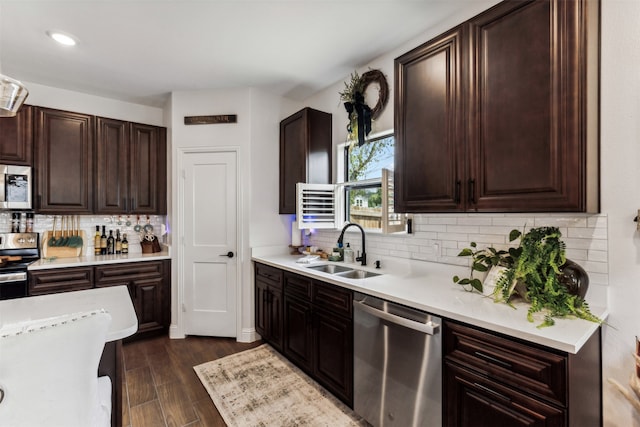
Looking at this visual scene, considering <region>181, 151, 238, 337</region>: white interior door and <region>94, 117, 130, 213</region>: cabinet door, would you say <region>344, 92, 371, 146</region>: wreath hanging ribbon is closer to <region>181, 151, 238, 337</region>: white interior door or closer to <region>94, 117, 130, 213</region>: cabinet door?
<region>181, 151, 238, 337</region>: white interior door

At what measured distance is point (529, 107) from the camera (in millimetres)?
1456

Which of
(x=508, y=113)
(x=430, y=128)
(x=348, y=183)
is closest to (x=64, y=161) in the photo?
(x=348, y=183)

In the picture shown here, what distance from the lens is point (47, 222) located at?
3352mm

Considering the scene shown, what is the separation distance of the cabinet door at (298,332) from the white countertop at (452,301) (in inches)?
12.3

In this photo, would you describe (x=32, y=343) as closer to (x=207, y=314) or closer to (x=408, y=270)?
(x=408, y=270)

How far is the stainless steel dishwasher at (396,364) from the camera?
155 centimetres

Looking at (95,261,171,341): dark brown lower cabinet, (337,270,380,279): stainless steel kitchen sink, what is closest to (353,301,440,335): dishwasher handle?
(337,270,380,279): stainless steel kitchen sink

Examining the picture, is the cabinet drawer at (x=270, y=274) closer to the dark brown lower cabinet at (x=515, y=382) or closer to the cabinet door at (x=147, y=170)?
the cabinet door at (x=147, y=170)

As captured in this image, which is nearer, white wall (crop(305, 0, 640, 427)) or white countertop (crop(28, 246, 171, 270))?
white wall (crop(305, 0, 640, 427))

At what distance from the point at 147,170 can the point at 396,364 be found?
349 cm

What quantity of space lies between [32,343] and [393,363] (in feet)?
5.34

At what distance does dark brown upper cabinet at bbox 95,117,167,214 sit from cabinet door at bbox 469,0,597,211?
3506 millimetres

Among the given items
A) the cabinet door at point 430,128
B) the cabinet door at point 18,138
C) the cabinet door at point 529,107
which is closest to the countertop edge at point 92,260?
the cabinet door at point 18,138

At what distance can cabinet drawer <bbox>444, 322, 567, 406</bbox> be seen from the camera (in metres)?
1.15
